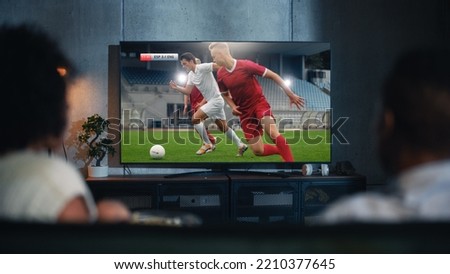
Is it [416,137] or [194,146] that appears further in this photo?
[194,146]

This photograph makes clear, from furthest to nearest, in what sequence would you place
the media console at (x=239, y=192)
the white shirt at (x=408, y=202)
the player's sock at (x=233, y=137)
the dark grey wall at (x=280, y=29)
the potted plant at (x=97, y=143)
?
the dark grey wall at (x=280, y=29) < the player's sock at (x=233, y=137) < the potted plant at (x=97, y=143) < the media console at (x=239, y=192) < the white shirt at (x=408, y=202)

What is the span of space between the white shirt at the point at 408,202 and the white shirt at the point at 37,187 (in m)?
0.31

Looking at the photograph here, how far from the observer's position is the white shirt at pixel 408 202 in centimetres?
59

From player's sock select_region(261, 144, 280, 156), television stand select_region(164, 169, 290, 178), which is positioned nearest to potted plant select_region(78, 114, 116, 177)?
television stand select_region(164, 169, 290, 178)

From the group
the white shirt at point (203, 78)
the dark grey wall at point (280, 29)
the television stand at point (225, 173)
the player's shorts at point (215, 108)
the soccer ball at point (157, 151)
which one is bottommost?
the television stand at point (225, 173)

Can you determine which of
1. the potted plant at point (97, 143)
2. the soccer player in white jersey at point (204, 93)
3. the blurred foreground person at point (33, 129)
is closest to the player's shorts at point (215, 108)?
the soccer player in white jersey at point (204, 93)

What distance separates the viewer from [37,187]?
64cm

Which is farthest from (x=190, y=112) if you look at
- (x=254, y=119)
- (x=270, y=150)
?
(x=270, y=150)

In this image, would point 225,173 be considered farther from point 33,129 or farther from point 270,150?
point 33,129

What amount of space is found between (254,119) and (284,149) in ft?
1.00

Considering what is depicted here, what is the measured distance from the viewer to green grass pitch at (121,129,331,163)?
3.53 m

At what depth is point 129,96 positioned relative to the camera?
139 inches

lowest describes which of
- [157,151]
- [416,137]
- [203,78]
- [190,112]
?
[157,151]

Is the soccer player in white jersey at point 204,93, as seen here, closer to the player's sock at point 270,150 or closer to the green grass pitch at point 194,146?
the green grass pitch at point 194,146
